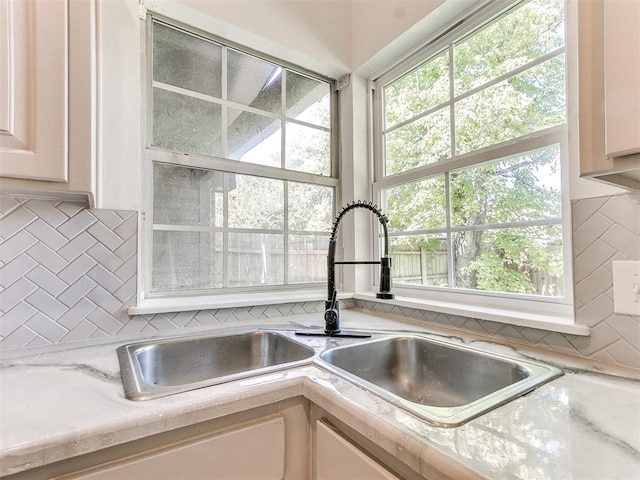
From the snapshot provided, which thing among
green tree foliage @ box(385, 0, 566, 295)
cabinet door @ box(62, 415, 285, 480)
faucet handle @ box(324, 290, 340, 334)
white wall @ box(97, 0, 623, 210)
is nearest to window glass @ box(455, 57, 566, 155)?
green tree foliage @ box(385, 0, 566, 295)

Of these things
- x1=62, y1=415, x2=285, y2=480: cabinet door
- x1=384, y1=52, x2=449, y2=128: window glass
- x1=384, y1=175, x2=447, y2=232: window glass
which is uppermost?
x1=384, y1=52, x2=449, y2=128: window glass

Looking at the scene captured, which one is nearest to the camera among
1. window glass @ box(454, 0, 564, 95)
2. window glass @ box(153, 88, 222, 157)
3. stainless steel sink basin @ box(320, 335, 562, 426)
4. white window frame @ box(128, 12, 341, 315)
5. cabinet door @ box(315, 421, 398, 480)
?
cabinet door @ box(315, 421, 398, 480)

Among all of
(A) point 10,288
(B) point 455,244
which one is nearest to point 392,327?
(B) point 455,244

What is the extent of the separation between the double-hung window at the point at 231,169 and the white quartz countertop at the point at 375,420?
0.65 meters

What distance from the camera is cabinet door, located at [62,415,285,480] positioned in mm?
569

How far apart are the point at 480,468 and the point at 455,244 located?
40.1 inches

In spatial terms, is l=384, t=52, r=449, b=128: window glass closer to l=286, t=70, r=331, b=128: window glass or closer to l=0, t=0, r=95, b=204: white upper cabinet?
l=286, t=70, r=331, b=128: window glass

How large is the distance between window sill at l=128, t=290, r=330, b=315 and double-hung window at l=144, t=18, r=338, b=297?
2.1 inches

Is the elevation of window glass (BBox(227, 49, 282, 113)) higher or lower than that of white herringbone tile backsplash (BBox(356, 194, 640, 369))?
higher

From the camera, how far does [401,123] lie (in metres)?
1.61

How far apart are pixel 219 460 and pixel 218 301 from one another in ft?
2.32

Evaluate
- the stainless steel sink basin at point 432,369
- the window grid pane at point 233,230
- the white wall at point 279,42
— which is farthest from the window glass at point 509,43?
the stainless steel sink basin at point 432,369

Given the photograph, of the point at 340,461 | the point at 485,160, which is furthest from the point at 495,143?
the point at 340,461

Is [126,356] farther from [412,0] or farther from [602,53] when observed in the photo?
[412,0]
